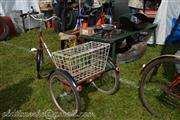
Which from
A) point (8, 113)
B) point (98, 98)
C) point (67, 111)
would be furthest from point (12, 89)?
point (98, 98)

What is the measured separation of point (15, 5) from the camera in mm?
8914

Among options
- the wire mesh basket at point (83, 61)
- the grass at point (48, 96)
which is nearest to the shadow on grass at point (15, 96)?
the grass at point (48, 96)

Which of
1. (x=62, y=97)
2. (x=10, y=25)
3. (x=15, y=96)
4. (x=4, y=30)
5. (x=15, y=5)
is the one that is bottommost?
(x=15, y=96)

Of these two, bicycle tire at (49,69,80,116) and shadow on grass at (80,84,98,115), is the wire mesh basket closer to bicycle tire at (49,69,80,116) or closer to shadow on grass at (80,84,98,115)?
bicycle tire at (49,69,80,116)

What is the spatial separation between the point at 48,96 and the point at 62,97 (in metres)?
0.48

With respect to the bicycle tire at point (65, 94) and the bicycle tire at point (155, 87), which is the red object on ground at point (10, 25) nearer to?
the bicycle tire at point (65, 94)

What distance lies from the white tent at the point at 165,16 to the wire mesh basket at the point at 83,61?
2.99 m

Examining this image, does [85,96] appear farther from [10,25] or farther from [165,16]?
[10,25]

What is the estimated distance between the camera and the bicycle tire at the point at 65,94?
2924 millimetres

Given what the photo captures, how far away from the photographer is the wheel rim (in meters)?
3.21

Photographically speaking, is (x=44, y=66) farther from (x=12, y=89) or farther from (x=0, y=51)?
(x=0, y=51)

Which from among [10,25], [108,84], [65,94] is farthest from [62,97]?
[10,25]

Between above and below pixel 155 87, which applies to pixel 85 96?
below

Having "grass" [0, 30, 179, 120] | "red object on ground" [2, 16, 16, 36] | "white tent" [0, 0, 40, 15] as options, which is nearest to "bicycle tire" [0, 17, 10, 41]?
"red object on ground" [2, 16, 16, 36]
